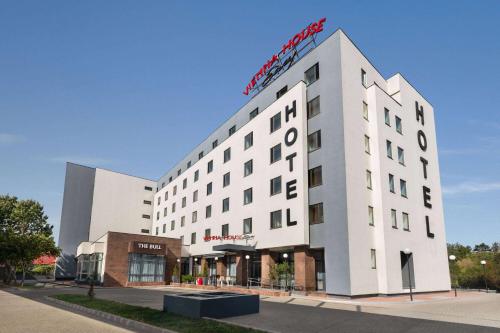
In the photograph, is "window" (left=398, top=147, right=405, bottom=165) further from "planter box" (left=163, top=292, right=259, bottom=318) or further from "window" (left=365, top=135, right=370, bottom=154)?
"planter box" (left=163, top=292, right=259, bottom=318)

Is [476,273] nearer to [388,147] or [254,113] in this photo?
[388,147]

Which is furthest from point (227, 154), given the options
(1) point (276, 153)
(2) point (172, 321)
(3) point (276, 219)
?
(2) point (172, 321)

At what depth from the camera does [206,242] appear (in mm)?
48812

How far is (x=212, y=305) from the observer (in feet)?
51.0

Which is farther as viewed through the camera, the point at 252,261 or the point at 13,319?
the point at 252,261

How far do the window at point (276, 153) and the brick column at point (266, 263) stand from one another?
30.0 ft

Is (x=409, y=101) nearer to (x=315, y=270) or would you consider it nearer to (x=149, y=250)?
(x=315, y=270)

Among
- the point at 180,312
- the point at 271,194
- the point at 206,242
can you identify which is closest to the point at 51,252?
the point at 206,242

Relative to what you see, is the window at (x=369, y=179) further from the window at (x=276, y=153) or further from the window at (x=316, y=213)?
the window at (x=276, y=153)

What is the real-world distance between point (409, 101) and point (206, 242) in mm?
29884

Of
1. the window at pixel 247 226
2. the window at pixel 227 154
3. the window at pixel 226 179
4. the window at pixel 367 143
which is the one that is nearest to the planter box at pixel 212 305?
the window at pixel 367 143

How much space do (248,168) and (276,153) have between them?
19.6 feet

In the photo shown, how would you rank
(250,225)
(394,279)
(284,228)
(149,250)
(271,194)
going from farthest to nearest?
(149,250)
(250,225)
(271,194)
(284,228)
(394,279)

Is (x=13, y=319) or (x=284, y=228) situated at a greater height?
(x=284, y=228)
